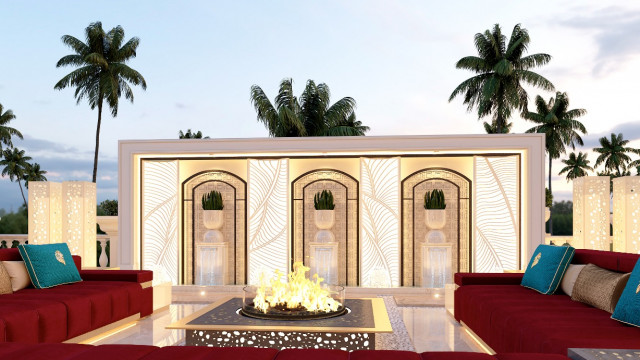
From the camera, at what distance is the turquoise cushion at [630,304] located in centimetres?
277

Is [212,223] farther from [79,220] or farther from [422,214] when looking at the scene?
[422,214]

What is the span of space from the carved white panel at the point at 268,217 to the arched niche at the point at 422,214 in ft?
5.27

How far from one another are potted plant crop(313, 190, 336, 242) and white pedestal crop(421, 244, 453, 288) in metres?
1.29

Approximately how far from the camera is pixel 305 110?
1711 cm

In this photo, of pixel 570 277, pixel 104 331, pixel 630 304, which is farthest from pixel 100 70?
pixel 630 304

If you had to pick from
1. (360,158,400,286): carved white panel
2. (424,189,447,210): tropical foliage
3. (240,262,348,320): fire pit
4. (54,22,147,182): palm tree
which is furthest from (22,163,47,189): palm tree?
(240,262,348,320): fire pit

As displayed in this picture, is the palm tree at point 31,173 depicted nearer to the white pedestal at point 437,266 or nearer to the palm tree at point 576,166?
the white pedestal at point 437,266

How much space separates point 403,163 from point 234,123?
8008mm

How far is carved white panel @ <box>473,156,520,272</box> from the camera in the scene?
6477mm

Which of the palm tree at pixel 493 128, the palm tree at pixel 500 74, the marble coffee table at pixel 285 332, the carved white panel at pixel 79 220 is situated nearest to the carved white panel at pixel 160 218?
the carved white panel at pixel 79 220

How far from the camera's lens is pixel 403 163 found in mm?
7074

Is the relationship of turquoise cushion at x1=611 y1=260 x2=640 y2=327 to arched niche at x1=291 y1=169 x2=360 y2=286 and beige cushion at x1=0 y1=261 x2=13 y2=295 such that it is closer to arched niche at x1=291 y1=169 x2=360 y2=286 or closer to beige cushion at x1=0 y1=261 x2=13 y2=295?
beige cushion at x1=0 y1=261 x2=13 y2=295

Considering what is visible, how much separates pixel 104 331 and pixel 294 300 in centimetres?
168

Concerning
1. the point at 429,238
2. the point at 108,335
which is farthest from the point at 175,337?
the point at 429,238
